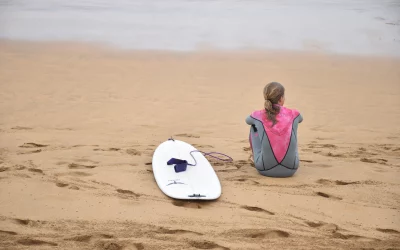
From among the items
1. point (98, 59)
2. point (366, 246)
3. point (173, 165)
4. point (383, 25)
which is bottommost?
point (366, 246)

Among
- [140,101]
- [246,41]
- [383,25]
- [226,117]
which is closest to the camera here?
[226,117]

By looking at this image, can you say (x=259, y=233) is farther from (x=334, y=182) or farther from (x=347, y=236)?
(x=334, y=182)

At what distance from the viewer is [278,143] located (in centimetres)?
482

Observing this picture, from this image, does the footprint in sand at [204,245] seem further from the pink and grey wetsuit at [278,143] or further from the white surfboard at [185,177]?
the pink and grey wetsuit at [278,143]

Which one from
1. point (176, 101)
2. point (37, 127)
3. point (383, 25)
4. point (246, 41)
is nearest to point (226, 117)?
point (176, 101)

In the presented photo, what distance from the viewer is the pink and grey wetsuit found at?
15.8ft

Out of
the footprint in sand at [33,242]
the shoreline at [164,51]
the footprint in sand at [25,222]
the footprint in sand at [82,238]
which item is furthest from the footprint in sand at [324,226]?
the shoreline at [164,51]

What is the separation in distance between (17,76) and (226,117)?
3.79 metres

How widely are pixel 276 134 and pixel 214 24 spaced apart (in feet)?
32.4

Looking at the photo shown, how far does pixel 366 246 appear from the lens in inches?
149

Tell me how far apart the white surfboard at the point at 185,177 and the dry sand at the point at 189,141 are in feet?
0.26

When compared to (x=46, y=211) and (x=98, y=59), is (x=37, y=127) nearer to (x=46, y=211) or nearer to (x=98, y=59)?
(x=46, y=211)

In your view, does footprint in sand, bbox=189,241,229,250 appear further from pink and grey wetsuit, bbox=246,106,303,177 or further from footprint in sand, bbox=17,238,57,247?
pink and grey wetsuit, bbox=246,106,303,177

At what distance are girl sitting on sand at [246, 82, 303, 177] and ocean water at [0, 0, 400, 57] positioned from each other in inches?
280
